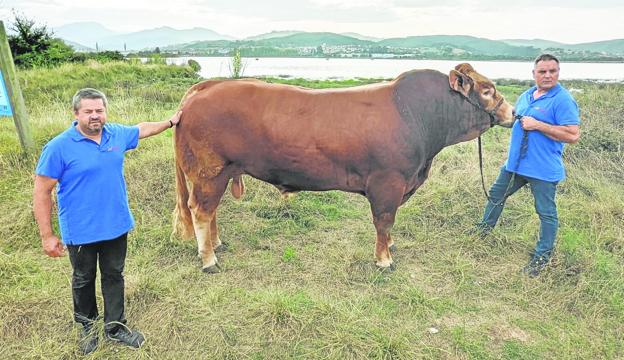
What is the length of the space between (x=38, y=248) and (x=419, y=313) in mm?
3939

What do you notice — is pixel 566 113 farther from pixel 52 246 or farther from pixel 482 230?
pixel 52 246

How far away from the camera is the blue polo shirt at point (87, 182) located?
2.42 m

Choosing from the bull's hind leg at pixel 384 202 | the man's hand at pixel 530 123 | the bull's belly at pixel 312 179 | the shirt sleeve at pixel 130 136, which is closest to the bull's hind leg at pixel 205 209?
the bull's belly at pixel 312 179

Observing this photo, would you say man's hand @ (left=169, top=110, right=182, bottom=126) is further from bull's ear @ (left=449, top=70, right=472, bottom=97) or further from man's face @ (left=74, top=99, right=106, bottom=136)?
bull's ear @ (left=449, top=70, right=472, bottom=97)

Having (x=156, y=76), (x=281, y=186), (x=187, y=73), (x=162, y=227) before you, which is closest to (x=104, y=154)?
(x=281, y=186)

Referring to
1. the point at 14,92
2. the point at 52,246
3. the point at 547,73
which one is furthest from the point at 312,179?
the point at 14,92

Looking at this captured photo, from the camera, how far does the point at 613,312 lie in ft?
11.2

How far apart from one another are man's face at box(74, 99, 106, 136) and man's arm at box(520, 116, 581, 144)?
3.46 metres

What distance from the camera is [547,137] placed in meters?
3.73

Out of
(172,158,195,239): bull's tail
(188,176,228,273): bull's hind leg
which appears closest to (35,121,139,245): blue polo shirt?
(188,176,228,273): bull's hind leg

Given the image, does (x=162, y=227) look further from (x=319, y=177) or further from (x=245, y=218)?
(x=319, y=177)

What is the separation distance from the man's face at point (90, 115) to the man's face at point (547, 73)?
3616 millimetres

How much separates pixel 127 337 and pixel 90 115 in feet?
5.34

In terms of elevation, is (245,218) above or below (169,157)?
below
